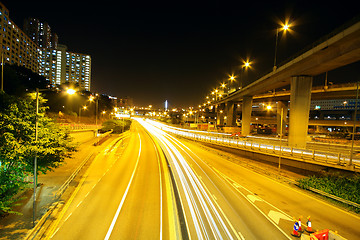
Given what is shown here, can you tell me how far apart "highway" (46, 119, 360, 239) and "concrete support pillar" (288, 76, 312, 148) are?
43.1 feet

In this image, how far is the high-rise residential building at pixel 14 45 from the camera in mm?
79062

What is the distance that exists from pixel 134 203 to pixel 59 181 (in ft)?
30.2

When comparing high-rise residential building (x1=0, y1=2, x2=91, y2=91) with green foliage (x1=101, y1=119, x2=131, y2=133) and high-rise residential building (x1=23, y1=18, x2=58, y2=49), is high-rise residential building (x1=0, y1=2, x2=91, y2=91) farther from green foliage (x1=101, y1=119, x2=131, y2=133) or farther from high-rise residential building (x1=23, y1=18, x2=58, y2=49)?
green foliage (x1=101, y1=119, x2=131, y2=133)

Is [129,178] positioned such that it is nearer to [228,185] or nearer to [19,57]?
[228,185]

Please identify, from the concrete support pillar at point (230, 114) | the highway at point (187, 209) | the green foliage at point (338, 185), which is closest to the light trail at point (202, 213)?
the highway at point (187, 209)

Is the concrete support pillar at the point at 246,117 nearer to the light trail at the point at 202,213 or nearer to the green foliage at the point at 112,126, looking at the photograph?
the light trail at the point at 202,213

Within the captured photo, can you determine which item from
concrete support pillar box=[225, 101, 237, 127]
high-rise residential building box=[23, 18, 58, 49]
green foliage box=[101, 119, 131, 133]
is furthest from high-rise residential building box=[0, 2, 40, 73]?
high-rise residential building box=[23, 18, 58, 49]

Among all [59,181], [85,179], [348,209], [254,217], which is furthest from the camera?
[85,179]

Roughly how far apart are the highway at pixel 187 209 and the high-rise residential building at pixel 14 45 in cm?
8173

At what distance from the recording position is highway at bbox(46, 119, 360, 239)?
1076 cm

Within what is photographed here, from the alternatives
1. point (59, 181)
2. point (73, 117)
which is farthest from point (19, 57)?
point (59, 181)

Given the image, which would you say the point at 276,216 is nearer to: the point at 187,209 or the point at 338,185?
the point at 187,209

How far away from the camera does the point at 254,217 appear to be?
1241cm

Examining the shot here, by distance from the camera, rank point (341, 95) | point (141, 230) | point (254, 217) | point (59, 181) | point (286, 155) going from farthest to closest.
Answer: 1. point (341, 95)
2. point (286, 155)
3. point (59, 181)
4. point (254, 217)
5. point (141, 230)
